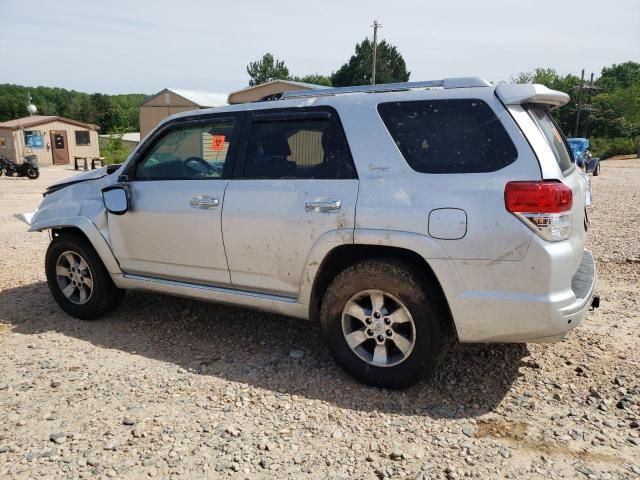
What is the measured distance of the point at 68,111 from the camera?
3290 inches

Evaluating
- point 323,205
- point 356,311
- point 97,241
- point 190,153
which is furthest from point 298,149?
point 97,241

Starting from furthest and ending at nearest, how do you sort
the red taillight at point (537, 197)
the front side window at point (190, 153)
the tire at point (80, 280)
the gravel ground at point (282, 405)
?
the tire at point (80, 280), the front side window at point (190, 153), the red taillight at point (537, 197), the gravel ground at point (282, 405)

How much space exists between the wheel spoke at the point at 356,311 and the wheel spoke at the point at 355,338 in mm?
96

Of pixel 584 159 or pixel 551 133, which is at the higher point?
pixel 551 133

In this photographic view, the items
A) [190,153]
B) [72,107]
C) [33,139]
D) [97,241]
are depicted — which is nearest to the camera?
[190,153]

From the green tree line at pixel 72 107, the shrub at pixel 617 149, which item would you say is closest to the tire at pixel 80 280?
the shrub at pixel 617 149

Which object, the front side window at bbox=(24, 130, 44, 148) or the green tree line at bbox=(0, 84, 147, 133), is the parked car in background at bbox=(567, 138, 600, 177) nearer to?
the front side window at bbox=(24, 130, 44, 148)

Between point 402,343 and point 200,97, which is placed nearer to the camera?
point 402,343

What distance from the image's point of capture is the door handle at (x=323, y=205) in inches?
129

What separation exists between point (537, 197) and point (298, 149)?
1618 mm

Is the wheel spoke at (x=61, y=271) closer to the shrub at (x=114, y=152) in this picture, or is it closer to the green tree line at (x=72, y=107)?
the shrub at (x=114, y=152)

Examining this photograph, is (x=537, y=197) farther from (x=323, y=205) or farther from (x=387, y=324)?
(x=323, y=205)

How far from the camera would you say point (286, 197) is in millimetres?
3479

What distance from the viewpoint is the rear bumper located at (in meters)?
2.84
